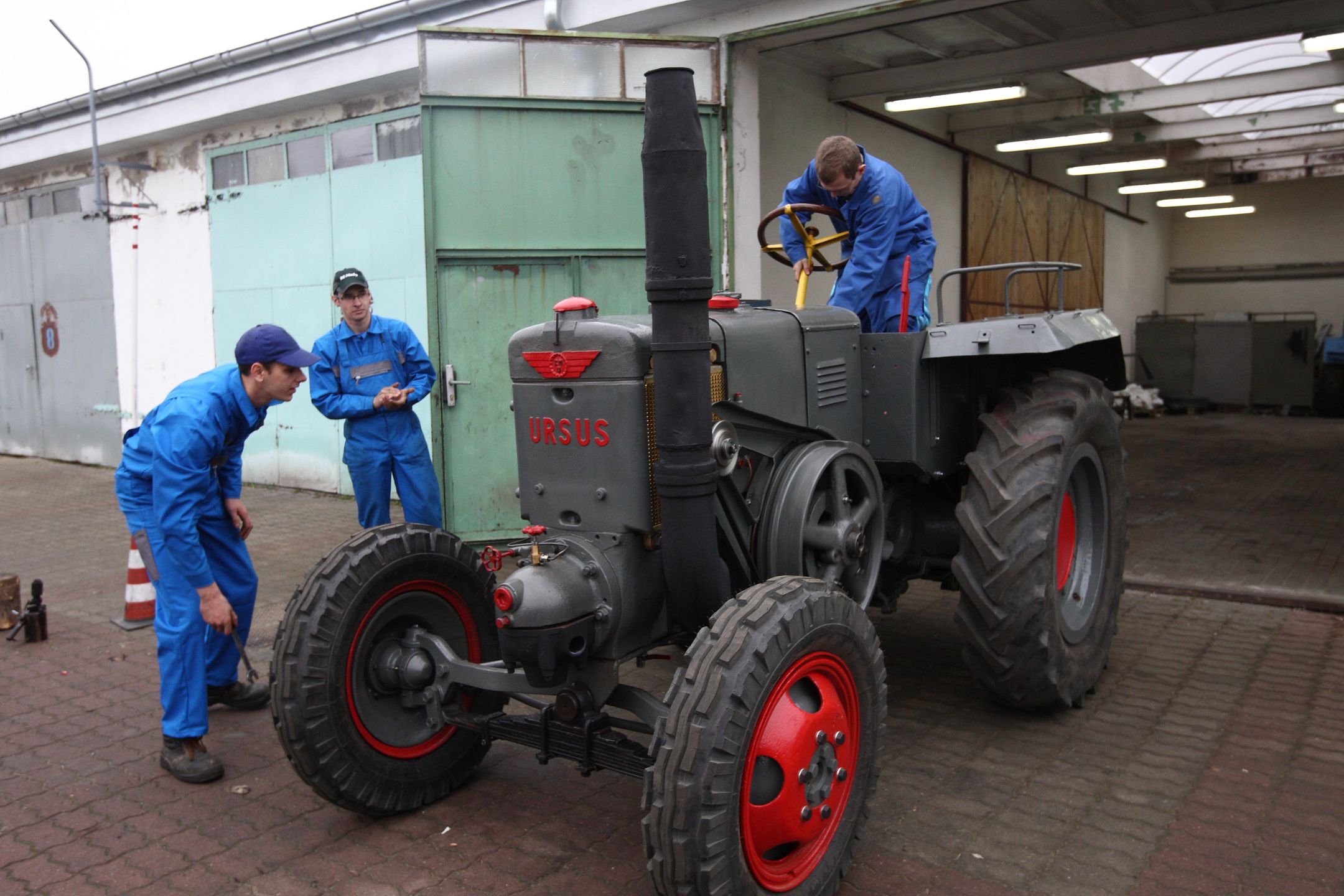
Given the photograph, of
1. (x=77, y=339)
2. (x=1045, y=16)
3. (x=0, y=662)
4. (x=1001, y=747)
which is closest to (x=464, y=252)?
(x=0, y=662)

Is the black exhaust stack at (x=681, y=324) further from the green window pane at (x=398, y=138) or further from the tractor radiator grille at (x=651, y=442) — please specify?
the green window pane at (x=398, y=138)

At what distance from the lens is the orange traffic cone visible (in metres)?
5.49

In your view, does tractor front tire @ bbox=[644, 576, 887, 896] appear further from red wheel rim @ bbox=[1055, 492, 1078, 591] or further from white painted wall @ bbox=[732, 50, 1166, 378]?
white painted wall @ bbox=[732, 50, 1166, 378]

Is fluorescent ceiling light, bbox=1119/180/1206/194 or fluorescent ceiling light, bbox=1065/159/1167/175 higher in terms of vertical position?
fluorescent ceiling light, bbox=1119/180/1206/194

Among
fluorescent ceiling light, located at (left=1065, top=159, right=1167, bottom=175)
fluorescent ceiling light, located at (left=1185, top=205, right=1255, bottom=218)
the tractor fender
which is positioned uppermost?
fluorescent ceiling light, located at (left=1185, top=205, right=1255, bottom=218)

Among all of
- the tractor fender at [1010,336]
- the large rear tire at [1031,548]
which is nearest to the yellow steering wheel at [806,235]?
the tractor fender at [1010,336]

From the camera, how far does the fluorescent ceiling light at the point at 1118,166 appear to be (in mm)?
15188

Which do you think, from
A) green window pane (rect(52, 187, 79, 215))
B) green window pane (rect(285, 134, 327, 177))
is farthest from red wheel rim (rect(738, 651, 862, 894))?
green window pane (rect(52, 187, 79, 215))

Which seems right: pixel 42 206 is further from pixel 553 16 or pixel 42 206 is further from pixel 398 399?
A: pixel 398 399

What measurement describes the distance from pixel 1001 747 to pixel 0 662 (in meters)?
4.67

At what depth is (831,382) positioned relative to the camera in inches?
144

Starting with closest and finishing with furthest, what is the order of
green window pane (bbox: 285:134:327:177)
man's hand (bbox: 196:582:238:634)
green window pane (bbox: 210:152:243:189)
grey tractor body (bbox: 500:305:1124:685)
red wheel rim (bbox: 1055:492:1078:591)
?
grey tractor body (bbox: 500:305:1124:685) → man's hand (bbox: 196:582:238:634) → red wheel rim (bbox: 1055:492:1078:591) → green window pane (bbox: 285:134:327:177) → green window pane (bbox: 210:152:243:189)

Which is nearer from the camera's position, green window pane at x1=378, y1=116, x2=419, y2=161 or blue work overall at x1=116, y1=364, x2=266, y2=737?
blue work overall at x1=116, y1=364, x2=266, y2=737

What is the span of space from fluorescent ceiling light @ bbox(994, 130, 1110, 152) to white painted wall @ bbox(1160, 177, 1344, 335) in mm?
9781
